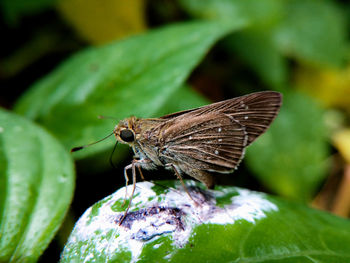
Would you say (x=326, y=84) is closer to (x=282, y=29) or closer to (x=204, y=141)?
(x=282, y=29)

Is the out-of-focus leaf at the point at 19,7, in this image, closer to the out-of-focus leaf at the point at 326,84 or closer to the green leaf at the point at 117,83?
the green leaf at the point at 117,83

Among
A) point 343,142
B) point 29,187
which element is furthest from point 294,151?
point 29,187

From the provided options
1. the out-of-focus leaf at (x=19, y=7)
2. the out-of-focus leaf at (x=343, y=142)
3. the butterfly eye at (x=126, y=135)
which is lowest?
the out-of-focus leaf at (x=343, y=142)

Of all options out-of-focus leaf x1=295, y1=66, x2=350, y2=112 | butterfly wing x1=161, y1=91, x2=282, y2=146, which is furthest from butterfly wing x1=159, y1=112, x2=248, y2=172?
out-of-focus leaf x1=295, y1=66, x2=350, y2=112

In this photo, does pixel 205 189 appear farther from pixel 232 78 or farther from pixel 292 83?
pixel 292 83

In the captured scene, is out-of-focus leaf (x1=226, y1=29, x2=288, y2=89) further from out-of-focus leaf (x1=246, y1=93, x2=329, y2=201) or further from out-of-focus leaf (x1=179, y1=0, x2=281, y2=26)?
out-of-focus leaf (x1=246, y1=93, x2=329, y2=201)

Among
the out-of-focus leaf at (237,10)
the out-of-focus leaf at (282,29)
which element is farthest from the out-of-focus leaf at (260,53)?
the out-of-focus leaf at (237,10)

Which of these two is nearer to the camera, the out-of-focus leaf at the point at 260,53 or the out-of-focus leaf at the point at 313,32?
the out-of-focus leaf at the point at 260,53
